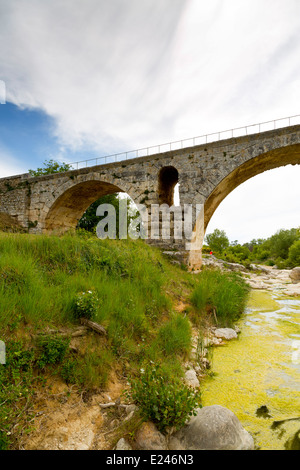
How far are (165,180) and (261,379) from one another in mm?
9537

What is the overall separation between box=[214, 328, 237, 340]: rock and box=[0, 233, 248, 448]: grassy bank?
460 mm

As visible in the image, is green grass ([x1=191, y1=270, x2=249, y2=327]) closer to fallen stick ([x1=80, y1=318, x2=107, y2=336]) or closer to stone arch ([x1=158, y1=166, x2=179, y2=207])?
fallen stick ([x1=80, y1=318, x2=107, y2=336])

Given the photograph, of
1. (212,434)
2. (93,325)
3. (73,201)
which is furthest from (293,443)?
(73,201)

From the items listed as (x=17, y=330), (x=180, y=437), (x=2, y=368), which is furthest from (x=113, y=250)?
(x=180, y=437)

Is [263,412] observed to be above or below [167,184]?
below

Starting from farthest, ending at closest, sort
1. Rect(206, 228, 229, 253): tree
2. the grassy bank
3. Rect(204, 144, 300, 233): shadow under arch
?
Rect(206, 228, 229, 253): tree → Rect(204, 144, 300, 233): shadow under arch → the grassy bank

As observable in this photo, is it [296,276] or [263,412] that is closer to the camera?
[263,412]

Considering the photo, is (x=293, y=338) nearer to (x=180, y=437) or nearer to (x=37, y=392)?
(x=180, y=437)

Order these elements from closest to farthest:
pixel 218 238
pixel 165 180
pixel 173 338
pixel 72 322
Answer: pixel 72 322 < pixel 173 338 < pixel 165 180 < pixel 218 238

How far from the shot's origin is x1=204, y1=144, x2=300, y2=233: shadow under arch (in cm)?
903

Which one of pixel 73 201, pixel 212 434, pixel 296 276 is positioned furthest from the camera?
pixel 73 201

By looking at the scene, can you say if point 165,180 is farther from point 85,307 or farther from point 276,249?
point 276,249

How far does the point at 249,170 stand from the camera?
998 cm

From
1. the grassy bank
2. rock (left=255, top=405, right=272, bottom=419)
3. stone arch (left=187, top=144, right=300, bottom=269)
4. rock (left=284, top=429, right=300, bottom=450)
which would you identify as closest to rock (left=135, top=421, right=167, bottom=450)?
the grassy bank
